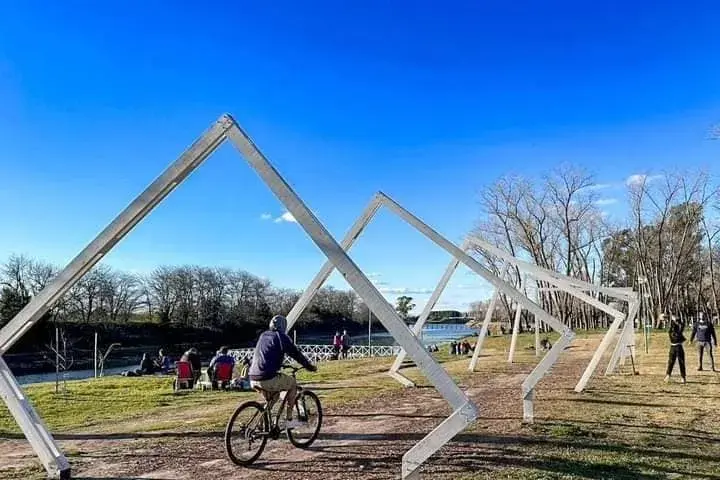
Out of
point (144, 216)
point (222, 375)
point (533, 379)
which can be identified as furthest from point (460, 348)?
point (144, 216)

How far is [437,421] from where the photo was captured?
31.2ft

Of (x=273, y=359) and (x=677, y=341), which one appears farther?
(x=677, y=341)

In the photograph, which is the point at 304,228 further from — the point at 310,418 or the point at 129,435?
the point at 129,435

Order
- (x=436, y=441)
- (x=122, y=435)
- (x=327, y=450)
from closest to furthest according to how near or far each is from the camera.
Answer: (x=436, y=441) < (x=327, y=450) < (x=122, y=435)

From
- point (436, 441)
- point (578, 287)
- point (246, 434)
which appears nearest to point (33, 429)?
point (246, 434)

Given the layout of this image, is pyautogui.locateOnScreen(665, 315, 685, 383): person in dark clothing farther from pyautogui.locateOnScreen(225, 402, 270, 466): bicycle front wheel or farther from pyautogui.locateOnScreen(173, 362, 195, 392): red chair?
pyautogui.locateOnScreen(173, 362, 195, 392): red chair

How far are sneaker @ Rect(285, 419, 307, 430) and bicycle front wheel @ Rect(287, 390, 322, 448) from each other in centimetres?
3

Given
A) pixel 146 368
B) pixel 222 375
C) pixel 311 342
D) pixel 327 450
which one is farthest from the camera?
pixel 311 342

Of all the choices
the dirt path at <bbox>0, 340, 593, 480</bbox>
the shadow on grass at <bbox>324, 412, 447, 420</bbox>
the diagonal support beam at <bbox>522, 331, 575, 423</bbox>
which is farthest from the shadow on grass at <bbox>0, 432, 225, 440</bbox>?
the diagonal support beam at <bbox>522, 331, 575, 423</bbox>

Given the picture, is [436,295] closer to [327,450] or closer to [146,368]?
[327,450]

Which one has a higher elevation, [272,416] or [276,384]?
[276,384]

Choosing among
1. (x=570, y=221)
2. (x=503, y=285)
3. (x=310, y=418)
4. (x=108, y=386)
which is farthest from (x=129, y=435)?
(x=570, y=221)

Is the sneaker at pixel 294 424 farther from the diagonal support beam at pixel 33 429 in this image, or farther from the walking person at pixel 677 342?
the walking person at pixel 677 342

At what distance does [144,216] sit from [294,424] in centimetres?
323
